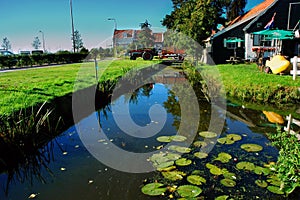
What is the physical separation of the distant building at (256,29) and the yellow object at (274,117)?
13.8 metres

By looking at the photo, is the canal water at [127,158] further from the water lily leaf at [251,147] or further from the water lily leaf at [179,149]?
the water lily leaf at [251,147]

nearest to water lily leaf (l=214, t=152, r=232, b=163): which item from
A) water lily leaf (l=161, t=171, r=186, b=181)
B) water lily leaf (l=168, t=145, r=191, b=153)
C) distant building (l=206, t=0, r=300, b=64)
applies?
water lily leaf (l=168, t=145, r=191, b=153)

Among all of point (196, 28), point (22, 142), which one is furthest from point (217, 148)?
point (196, 28)

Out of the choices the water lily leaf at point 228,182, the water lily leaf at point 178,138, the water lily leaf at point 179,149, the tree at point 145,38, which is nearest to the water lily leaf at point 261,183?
the water lily leaf at point 228,182

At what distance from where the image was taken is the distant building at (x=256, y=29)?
68.9 ft

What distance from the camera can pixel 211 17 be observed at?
26.4 metres

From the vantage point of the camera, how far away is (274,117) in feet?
28.6

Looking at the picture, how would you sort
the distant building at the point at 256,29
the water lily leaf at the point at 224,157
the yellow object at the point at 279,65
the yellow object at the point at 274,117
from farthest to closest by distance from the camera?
the distant building at the point at 256,29
the yellow object at the point at 279,65
the yellow object at the point at 274,117
the water lily leaf at the point at 224,157

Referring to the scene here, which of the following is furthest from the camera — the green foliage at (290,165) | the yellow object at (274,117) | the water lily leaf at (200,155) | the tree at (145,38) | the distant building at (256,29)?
the tree at (145,38)

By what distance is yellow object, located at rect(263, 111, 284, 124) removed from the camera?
8.32 meters

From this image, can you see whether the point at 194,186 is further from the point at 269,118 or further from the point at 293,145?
the point at 269,118

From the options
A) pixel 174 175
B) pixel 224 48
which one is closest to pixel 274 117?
pixel 174 175

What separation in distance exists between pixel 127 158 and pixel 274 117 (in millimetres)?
5727

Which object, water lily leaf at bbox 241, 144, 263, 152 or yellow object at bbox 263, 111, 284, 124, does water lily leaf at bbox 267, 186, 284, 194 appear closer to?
water lily leaf at bbox 241, 144, 263, 152
